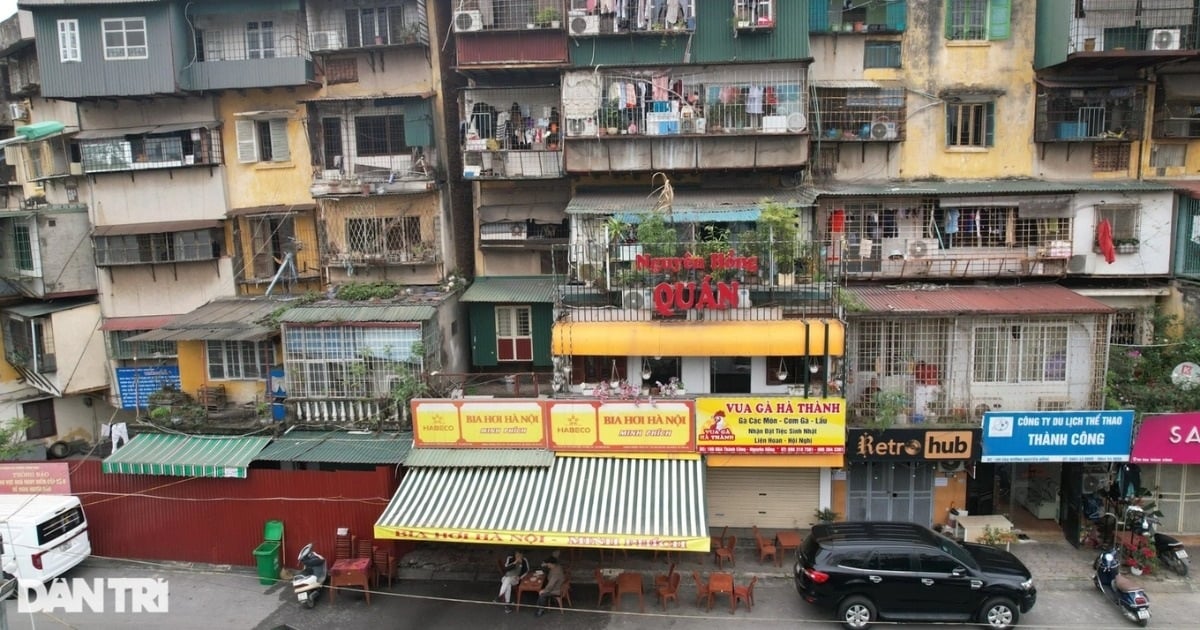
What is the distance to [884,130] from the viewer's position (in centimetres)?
2014

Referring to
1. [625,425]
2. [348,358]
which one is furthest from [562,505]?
[348,358]

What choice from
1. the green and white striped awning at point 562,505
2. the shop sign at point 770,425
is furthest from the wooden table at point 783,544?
the green and white striped awning at point 562,505

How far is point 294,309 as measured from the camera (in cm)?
1948

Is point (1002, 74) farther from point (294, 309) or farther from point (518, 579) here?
point (294, 309)

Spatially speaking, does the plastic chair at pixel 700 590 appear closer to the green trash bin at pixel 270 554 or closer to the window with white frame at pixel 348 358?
the window with white frame at pixel 348 358

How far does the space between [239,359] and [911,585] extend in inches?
712

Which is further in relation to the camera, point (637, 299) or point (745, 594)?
point (637, 299)

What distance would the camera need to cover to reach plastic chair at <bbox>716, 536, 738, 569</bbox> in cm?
1688

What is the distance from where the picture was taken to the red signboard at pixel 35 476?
1761cm

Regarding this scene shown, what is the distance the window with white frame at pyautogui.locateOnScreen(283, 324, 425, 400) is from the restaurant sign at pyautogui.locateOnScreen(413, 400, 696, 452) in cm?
299

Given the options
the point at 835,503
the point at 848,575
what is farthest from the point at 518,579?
the point at 835,503

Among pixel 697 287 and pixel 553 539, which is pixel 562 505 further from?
pixel 697 287

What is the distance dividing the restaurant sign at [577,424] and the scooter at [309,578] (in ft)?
13.8

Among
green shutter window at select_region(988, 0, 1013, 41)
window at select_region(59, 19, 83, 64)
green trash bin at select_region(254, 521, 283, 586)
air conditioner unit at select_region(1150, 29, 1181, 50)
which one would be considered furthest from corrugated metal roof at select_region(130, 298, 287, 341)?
air conditioner unit at select_region(1150, 29, 1181, 50)
